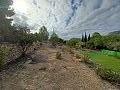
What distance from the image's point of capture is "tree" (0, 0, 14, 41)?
59906 mm

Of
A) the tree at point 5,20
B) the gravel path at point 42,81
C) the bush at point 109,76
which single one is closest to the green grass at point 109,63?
the bush at point 109,76

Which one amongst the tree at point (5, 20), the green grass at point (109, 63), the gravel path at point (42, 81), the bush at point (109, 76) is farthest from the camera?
Answer: the tree at point (5, 20)

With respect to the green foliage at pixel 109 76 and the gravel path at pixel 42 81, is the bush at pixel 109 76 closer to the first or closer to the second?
the green foliage at pixel 109 76

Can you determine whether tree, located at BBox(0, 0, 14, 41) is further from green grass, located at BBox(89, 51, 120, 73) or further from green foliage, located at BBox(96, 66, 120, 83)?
green foliage, located at BBox(96, 66, 120, 83)

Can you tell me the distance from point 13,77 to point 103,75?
A: 840 centimetres

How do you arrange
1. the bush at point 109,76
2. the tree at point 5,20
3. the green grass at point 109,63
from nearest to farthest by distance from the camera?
the bush at point 109,76, the green grass at point 109,63, the tree at point 5,20

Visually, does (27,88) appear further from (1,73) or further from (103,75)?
(103,75)

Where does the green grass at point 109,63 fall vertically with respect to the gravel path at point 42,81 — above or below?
below

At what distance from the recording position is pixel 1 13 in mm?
63344

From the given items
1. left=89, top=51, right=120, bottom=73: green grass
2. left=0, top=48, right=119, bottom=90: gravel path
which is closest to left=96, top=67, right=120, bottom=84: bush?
left=0, top=48, right=119, bottom=90: gravel path

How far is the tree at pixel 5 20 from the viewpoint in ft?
197

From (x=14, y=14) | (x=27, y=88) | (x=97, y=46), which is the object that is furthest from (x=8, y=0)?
(x=97, y=46)

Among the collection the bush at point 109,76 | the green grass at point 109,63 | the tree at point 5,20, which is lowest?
the green grass at point 109,63

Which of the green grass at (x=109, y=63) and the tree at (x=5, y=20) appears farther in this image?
the tree at (x=5, y=20)
